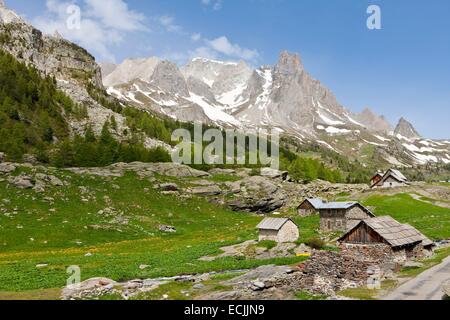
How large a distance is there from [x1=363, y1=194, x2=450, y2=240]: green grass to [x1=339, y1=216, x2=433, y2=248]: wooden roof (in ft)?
50.0

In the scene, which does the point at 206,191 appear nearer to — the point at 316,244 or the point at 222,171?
the point at 222,171

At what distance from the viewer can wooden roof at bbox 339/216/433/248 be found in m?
45.8

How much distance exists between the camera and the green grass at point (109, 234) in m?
45.2

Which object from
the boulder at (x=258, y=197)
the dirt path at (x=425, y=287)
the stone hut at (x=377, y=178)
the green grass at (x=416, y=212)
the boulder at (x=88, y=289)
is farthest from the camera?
the stone hut at (x=377, y=178)

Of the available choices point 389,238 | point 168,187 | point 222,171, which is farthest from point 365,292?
point 222,171

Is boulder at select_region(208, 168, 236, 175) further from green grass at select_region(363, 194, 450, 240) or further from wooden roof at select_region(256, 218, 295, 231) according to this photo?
wooden roof at select_region(256, 218, 295, 231)

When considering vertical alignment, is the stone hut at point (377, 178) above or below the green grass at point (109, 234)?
above

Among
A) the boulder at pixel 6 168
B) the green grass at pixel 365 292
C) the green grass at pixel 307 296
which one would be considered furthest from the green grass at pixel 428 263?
the boulder at pixel 6 168

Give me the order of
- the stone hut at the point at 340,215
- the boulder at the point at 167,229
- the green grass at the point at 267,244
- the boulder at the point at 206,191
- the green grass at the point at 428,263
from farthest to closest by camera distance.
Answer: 1. the boulder at the point at 206,191
2. the boulder at the point at 167,229
3. the stone hut at the point at 340,215
4. the green grass at the point at 267,244
5. the green grass at the point at 428,263

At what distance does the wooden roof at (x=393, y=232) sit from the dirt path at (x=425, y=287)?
194 inches

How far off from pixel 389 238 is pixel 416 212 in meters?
53.0

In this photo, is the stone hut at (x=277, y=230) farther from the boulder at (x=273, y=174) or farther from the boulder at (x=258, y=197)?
the boulder at (x=273, y=174)

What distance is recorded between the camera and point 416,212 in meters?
93.1

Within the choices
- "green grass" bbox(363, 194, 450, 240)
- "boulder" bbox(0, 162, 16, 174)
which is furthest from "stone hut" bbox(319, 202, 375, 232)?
"boulder" bbox(0, 162, 16, 174)
